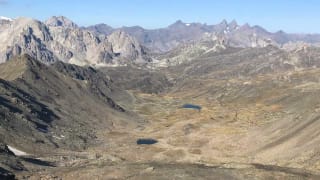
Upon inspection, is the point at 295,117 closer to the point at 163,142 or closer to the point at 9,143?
the point at 163,142

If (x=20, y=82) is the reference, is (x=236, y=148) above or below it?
below

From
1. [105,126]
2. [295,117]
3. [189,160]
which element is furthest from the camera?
[105,126]

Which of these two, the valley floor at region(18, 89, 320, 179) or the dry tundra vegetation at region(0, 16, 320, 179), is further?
the dry tundra vegetation at region(0, 16, 320, 179)

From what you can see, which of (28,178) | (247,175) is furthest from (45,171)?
(247,175)

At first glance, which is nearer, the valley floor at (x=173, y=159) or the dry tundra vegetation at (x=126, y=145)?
the valley floor at (x=173, y=159)

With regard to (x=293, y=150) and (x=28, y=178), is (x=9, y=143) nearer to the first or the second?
(x=28, y=178)

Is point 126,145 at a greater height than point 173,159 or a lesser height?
greater

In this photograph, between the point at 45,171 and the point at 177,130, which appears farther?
the point at 177,130

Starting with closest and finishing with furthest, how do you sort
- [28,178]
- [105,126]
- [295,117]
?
[28,178] < [295,117] < [105,126]

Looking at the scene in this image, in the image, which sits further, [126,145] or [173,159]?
[126,145]

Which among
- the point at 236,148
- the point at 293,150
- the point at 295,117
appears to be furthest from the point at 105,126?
the point at 293,150
